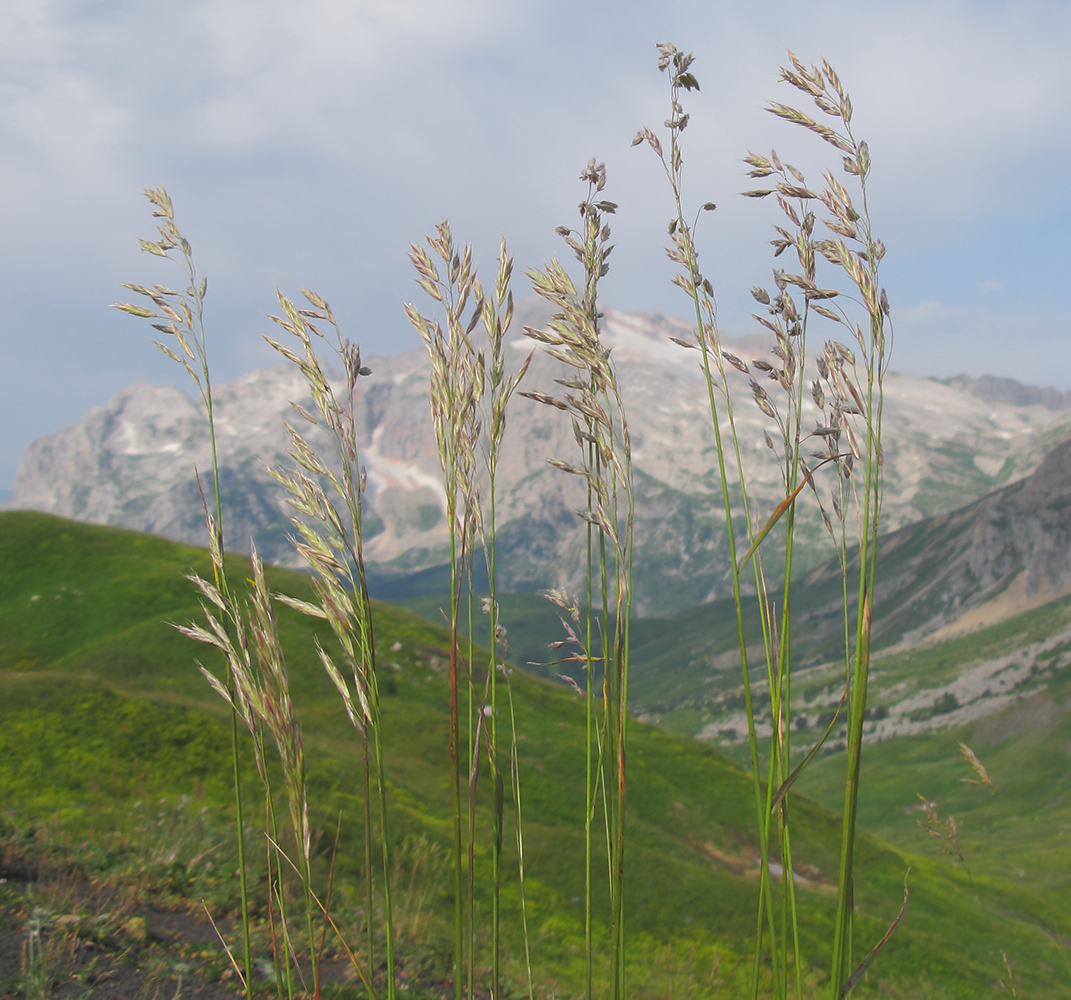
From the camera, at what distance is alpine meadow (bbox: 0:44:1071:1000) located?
1.85 metres

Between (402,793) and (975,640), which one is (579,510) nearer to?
(402,793)

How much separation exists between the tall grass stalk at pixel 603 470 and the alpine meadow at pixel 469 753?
2 centimetres

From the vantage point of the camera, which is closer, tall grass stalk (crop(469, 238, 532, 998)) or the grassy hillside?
tall grass stalk (crop(469, 238, 532, 998))

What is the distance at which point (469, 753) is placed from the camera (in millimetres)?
2023

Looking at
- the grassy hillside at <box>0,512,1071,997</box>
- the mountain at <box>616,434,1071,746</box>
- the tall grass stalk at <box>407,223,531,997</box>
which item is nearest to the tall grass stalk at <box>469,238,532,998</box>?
the tall grass stalk at <box>407,223,531,997</box>

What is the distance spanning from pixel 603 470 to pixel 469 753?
0.86 m

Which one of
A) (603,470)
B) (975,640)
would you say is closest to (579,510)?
(603,470)

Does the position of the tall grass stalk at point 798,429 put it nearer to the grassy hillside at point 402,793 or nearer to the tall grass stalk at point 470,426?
the tall grass stalk at point 470,426

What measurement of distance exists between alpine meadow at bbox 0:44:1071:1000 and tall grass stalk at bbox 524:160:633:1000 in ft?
0.06

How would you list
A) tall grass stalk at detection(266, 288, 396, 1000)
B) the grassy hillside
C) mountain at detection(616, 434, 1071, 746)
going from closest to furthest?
tall grass stalk at detection(266, 288, 396, 1000) < the grassy hillside < mountain at detection(616, 434, 1071, 746)

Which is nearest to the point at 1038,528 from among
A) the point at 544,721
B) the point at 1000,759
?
the point at 1000,759

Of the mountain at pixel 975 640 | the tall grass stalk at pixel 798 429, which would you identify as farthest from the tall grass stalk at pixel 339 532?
the mountain at pixel 975 640

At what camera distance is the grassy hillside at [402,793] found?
12.0 metres

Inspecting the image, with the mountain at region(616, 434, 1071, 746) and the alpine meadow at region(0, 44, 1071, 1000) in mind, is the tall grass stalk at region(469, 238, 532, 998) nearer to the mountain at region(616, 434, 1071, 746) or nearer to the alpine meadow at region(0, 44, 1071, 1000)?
the alpine meadow at region(0, 44, 1071, 1000)
